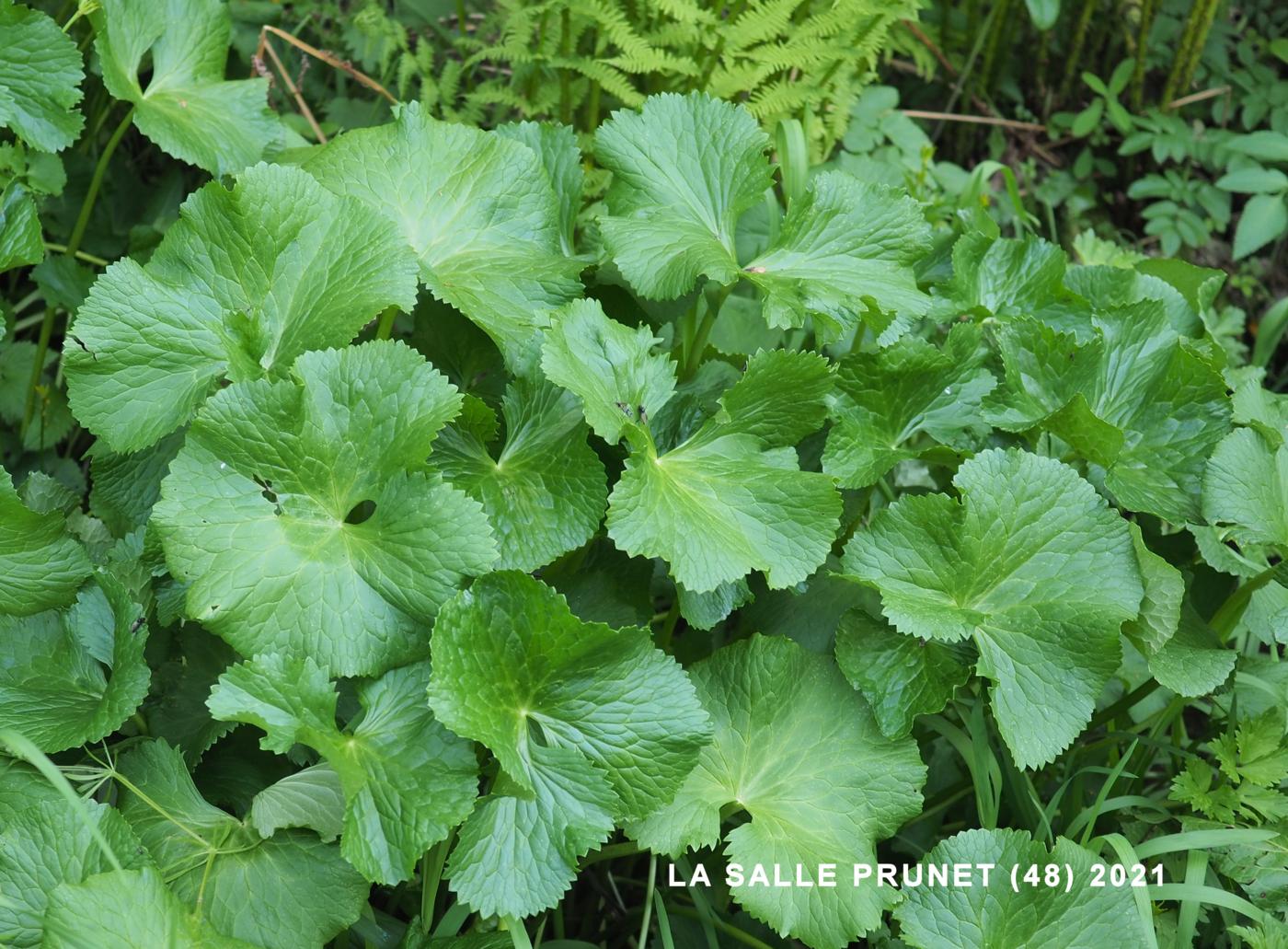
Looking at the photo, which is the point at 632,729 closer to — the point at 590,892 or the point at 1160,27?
the point at 590,892

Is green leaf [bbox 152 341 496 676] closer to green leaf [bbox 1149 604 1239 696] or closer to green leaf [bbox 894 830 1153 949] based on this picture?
green leaf [bbox 894 830 1153 949]

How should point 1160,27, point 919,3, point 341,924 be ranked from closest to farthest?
point 341,924
point 919,3
point 1160,27

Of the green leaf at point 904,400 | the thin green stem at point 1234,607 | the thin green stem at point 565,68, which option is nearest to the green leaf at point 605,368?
the green leaf at point 904,400

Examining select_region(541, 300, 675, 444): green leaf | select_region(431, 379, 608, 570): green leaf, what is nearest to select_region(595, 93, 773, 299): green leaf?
select_region(541, 300, 675, 444): green leaf

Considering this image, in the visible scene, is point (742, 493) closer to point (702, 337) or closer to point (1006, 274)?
point (702, 337)

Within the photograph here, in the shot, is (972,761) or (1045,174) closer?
(972,761)

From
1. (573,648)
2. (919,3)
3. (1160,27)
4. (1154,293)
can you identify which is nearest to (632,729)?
(573,648)
